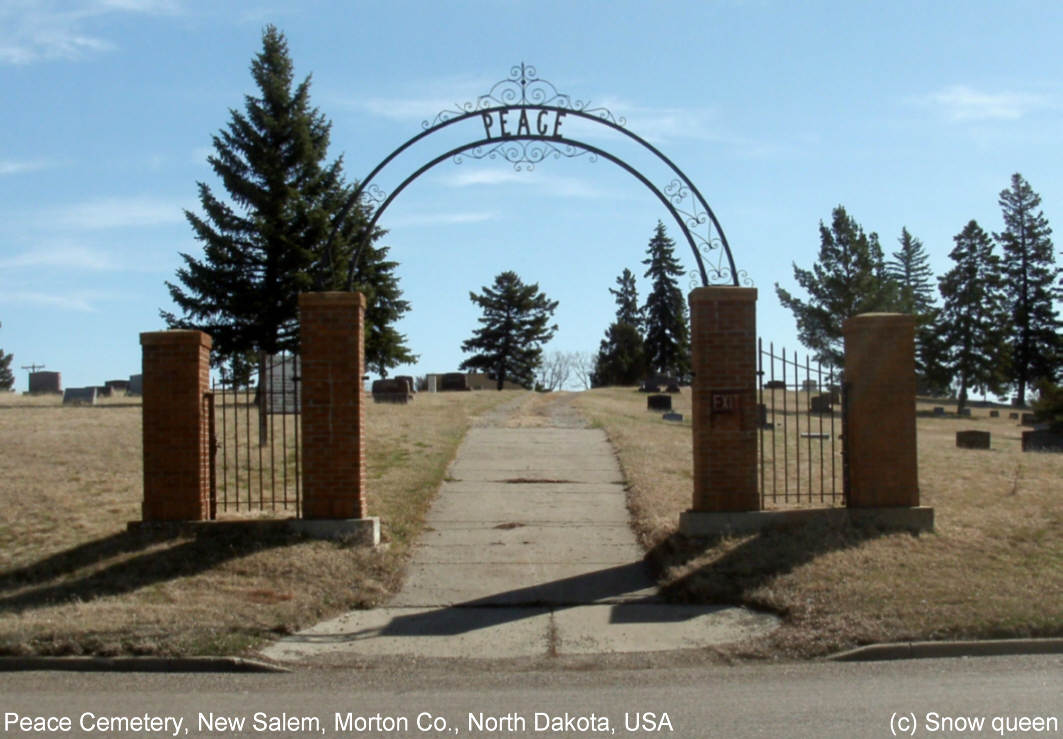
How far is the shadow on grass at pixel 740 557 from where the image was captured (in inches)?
371

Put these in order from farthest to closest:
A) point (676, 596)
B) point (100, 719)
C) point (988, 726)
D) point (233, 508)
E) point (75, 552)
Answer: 1. point (233, 508)
2. point (75, 552)
3. point (676, 596)
4. point (100, 719)
5. point (988, 726)

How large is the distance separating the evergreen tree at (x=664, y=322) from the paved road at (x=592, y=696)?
64278 mm

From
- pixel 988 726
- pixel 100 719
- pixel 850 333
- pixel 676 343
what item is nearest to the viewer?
pixel 988 726

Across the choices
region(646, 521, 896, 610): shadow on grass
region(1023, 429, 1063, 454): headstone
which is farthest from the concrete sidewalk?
region(1023, 429, 1063, 454): headstone

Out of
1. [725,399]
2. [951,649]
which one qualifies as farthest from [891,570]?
[725,399]

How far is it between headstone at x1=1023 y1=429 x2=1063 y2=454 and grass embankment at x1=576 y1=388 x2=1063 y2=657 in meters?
11.4

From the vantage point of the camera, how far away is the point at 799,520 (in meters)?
10.8

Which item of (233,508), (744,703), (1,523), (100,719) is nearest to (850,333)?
(744,703)

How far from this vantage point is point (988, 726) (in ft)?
19.2

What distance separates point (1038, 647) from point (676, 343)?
66069 mm

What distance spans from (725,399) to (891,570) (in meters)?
2.40

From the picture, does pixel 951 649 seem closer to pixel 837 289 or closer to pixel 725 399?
pixel 725 399

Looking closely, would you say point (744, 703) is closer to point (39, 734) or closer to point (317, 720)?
point (317, 720)

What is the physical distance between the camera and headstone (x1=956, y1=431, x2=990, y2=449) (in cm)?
2380
